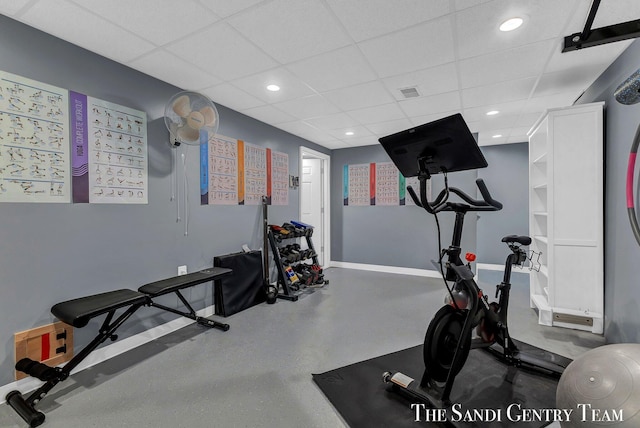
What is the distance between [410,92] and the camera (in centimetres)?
302

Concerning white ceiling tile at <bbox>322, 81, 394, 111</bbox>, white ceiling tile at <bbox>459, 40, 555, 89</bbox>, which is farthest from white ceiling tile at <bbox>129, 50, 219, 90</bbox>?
white ceiling tile at <bbox>459, 40, 555, 89</bbox>

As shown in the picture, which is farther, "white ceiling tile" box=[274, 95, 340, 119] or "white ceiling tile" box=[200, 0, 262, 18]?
"white ceiling tile" box=[274, 95, 340, 119]

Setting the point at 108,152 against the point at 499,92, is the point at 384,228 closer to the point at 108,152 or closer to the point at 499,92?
the point at 499,92

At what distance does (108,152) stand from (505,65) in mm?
3391

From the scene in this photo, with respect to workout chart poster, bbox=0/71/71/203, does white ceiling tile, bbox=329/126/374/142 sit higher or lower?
higher

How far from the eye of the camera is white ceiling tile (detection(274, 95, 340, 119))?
3.25 m

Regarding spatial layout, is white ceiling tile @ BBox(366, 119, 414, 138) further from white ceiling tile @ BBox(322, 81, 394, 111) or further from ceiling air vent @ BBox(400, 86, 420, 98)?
ceiling air vent @ BBox(400, 86, 420, 98)

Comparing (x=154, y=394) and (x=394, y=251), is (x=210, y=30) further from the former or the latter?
(x=394, y=251)

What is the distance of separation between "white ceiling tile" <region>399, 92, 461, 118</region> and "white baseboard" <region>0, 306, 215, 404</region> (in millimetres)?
3344

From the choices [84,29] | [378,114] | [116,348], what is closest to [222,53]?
[84,29]

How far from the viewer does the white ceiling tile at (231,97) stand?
296 cm

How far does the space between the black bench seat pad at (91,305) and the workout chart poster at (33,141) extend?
0.75 meters

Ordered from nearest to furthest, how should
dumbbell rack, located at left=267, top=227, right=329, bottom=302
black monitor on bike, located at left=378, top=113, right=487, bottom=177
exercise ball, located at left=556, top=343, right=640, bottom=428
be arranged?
exercise ball, located at left=556, top=343, right=640, bottom=428 → black monitor on bike, located at left=378, top=113, right=487, bottom=177 → dumbbell rack, located at left=267, top=227, right=329, bottom=302

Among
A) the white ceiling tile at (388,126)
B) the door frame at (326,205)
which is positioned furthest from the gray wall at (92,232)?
the door frame at (326,205)
